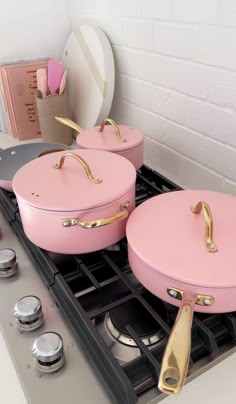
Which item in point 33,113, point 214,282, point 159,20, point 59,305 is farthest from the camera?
point 33,113

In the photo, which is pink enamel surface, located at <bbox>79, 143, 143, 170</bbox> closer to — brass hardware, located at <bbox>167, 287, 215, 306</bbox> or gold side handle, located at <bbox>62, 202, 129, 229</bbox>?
gold side handle, located at <bbox>62, 202, 129, 229</bbox>

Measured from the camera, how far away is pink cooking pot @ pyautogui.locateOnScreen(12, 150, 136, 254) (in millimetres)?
496

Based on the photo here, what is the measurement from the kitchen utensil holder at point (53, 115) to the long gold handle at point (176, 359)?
73cm

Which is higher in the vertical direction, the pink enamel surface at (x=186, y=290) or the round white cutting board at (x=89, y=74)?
the round white cutting board at (x=89, y=74)

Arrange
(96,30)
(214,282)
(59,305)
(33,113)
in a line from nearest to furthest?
(214,282) → (59,305) → (96,30) → (33,113)

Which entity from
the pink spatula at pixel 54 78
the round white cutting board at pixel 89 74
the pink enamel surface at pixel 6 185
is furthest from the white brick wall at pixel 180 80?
the pink enamel surface at pixel 6 185

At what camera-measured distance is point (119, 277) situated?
1.77 feet

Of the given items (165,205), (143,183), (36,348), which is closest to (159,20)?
(143,183)

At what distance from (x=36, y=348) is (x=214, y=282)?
228 mm

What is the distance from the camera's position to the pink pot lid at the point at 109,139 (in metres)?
0.72

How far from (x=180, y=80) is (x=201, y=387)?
23.4 inches

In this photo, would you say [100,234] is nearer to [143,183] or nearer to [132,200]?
[132,200]

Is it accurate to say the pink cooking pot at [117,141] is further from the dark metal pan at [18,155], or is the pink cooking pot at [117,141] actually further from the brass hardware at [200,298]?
the brass hardware at [200,298]

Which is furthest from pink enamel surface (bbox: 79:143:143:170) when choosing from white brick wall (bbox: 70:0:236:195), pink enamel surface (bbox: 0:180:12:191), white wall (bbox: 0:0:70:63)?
white wall (bbox: 0:0:70:63)
